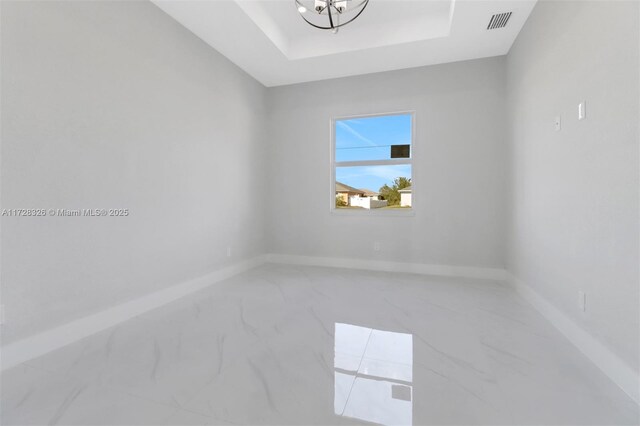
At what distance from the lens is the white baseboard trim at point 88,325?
186 cm

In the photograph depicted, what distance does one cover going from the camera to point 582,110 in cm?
201

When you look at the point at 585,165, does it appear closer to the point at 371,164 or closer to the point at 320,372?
the point at 320,372

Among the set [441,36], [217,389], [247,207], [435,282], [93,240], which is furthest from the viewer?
[247,207]

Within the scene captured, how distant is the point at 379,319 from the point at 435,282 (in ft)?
4.87

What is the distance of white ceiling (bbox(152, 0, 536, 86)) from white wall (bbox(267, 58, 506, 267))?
1.06ft

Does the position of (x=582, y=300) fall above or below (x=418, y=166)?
below

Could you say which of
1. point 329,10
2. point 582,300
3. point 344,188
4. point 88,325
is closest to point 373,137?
point 344,188

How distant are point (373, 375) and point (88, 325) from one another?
2.14 meters

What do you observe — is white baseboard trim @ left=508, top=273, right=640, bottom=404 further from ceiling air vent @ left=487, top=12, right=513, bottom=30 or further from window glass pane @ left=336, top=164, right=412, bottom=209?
ceiling air vent @ left=487, top=12, right=513, bottom=30

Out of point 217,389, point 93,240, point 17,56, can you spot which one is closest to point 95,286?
point 93,240

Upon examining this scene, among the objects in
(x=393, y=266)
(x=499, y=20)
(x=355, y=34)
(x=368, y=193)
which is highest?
(x=355, y=34)

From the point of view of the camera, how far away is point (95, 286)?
92.4 inches

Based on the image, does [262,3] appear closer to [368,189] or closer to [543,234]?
[368,189]

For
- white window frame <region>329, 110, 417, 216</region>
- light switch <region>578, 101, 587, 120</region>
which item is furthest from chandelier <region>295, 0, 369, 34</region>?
light switch <region>578, 101, 587, 120</region>
